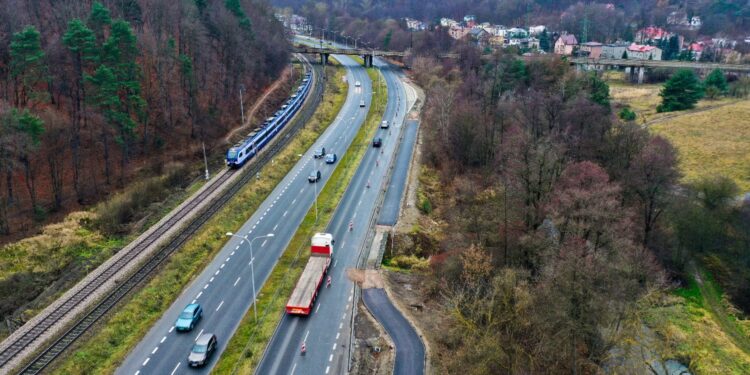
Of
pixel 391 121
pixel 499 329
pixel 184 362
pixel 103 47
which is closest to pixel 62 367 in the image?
pixel 184 362

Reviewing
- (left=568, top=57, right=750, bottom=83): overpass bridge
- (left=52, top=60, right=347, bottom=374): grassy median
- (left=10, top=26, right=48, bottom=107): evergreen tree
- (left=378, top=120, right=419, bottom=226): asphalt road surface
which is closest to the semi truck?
(left=52, top=60, right=347, bottom=374): grassy median

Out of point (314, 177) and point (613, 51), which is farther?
point (613, 51)

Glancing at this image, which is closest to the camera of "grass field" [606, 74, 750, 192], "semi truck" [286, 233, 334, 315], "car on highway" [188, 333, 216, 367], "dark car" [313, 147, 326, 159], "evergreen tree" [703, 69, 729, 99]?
"car on highway" [188, 333, 216, 367]

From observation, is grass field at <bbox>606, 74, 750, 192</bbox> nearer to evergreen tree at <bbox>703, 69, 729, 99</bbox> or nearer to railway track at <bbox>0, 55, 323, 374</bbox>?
evergreen tree at <bbox>703, 69, 729, 99</bbox>

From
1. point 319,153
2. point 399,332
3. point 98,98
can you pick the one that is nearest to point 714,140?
point 319,153

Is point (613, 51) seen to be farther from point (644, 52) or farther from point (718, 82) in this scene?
point (718, 82)

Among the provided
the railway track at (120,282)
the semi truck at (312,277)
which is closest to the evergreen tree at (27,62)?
the railway track at (120,282)
